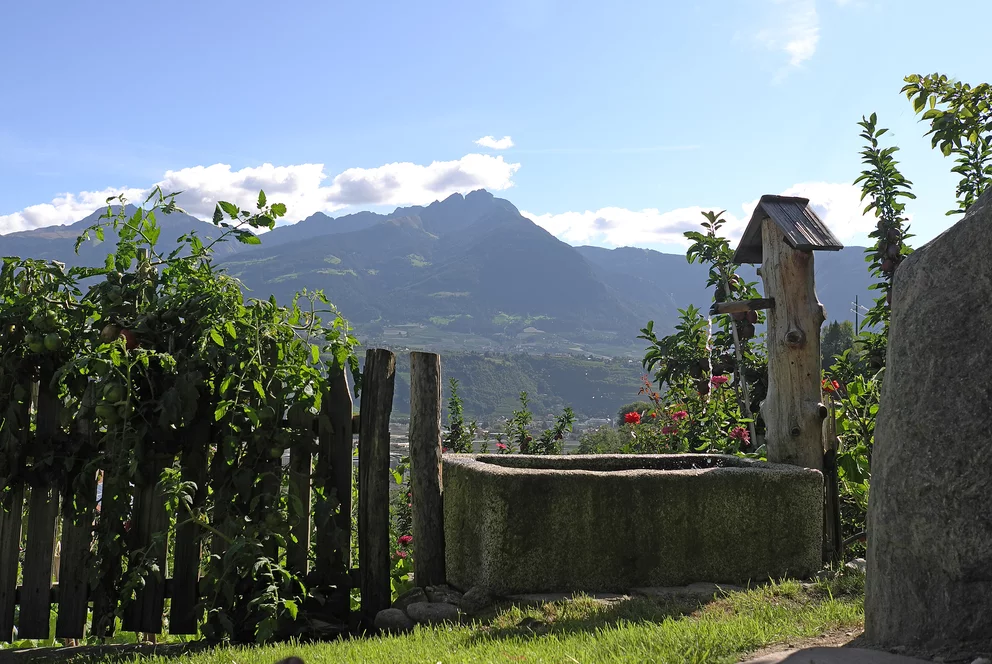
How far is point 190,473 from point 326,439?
30.3 inches

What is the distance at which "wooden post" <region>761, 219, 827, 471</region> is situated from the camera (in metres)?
5.78

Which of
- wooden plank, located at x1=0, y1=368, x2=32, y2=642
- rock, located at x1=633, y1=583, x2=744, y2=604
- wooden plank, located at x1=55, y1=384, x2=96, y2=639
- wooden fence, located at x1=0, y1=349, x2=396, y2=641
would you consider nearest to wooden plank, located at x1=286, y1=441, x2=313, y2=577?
wooden fence, located at x1=0, y1=349, x2=396, y2=641

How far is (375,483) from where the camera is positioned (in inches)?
193

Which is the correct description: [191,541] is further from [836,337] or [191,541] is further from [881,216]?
[836,337]

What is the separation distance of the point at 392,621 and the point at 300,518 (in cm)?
80

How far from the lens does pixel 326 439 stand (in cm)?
471

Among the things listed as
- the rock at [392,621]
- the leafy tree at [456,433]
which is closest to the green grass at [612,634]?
the rock at [392,621]

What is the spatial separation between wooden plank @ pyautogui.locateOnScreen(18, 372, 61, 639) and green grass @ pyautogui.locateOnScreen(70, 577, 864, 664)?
108 cm

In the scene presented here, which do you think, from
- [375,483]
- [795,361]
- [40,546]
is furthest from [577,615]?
[40,546]

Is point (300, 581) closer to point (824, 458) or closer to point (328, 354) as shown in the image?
point (328, 354)

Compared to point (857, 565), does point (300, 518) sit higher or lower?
higher

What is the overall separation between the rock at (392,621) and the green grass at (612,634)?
1.11 ft

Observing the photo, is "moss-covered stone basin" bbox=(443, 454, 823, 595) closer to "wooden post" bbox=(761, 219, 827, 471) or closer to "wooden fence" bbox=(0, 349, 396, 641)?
"wooden post" bbox=(761, 219, 827, 471)

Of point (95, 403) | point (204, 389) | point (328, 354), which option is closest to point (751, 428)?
point (328, 354)
